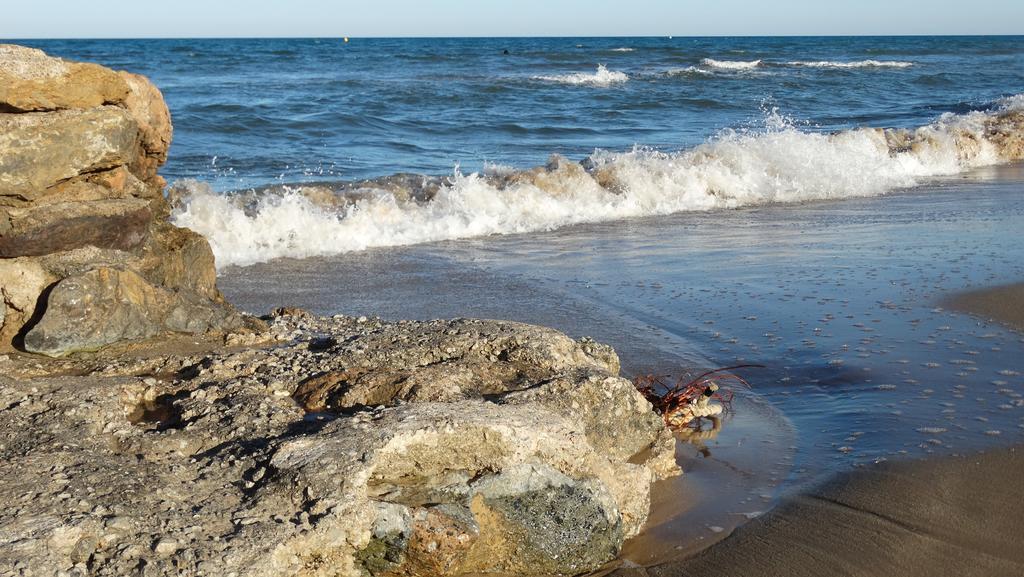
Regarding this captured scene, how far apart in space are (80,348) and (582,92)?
20826 millimetres

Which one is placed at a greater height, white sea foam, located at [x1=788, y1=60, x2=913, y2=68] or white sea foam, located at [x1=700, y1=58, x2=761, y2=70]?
white sea foam, located at [x1=788, y1=60, x2=913, y2=68]

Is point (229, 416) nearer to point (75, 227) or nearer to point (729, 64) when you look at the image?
point (75, 227)

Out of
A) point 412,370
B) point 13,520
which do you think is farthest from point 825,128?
point 13,520

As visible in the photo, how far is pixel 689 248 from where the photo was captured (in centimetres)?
758

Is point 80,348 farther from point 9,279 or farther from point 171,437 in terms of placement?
point 171,437

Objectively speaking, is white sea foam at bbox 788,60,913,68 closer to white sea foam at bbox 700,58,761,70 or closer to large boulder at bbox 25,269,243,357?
white sea foam at bbox 700,58,761,70

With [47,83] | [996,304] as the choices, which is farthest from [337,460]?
[996,304]

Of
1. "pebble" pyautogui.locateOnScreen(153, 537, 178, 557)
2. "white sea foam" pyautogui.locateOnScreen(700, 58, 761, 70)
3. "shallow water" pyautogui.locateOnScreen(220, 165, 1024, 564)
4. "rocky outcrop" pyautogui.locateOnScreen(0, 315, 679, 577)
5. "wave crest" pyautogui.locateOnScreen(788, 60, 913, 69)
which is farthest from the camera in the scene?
"wave crest" pyautogui.locateOnScreen(788, 60, 913, 69)

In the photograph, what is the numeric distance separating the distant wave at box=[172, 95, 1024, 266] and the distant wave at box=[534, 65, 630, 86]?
13.9 metres

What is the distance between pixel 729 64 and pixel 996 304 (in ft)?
111

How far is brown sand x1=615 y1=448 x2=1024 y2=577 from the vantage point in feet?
9.78

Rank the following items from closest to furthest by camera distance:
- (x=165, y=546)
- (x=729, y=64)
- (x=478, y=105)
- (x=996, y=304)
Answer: (x=165, y=546)
(x=996, y=304)
(x=478, y=105)
(x=729, y=64)

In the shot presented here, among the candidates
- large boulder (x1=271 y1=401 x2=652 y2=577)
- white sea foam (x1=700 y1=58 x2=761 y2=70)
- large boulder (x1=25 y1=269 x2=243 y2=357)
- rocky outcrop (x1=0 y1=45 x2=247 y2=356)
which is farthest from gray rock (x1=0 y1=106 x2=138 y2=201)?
white sea foam (x1=700 y1=58 x2=761 y2=70)

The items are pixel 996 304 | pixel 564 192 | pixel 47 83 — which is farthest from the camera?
pixel 564 192
